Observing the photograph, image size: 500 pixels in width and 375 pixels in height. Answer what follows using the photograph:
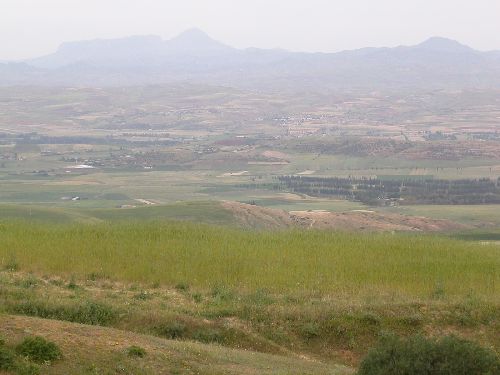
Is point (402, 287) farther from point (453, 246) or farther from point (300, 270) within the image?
point (453, 246)

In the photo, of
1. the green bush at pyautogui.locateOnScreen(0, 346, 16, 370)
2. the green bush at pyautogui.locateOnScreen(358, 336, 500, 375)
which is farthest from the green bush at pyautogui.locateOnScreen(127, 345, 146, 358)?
the green bush at pyautogui.locateOnScreen(358, 336, 500, 375)

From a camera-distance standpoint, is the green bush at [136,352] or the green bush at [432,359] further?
the green bush at [136,352]

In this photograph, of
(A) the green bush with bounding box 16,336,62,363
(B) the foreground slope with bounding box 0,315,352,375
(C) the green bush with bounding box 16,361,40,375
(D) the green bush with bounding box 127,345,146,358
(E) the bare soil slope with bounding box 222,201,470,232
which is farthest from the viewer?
(E) the bare soil slope with bounding box 222,201,470,232

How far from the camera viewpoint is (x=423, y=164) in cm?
9388

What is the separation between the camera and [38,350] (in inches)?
506

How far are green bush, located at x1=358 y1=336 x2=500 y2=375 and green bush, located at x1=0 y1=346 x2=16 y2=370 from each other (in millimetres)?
5746

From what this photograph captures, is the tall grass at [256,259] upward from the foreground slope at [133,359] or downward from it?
downward

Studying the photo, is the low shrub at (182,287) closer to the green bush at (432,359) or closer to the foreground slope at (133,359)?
the foreground slope at (133,359)

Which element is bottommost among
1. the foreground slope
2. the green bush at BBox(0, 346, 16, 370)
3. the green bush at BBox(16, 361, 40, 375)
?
the foreground slope

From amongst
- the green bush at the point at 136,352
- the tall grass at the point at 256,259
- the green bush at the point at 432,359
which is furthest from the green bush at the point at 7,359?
the tall grass at the point at 256,259

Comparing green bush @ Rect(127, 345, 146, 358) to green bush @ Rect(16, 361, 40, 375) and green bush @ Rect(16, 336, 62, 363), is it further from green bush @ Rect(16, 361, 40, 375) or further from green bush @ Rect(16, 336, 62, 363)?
green bush @ Rect(16, 361, 40, 375)

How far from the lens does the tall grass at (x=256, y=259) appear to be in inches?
890

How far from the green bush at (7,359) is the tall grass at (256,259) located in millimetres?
10053

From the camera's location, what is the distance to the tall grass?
2261 cm
